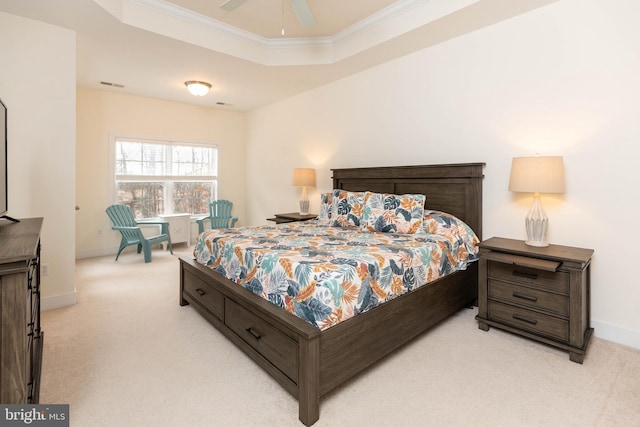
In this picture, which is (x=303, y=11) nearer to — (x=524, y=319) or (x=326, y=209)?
(x=326, y=209)

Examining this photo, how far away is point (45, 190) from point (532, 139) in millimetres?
4337

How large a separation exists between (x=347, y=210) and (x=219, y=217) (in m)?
3.28

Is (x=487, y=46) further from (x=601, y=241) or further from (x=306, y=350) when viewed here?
(x=306, y=350)

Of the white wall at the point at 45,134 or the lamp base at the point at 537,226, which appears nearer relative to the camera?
the lamp base at the point at 537,226

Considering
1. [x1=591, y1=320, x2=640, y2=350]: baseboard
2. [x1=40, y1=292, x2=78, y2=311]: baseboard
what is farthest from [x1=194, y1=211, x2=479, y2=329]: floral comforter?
[x1=40, y1=292, x2=78, y2=311]: baseboard

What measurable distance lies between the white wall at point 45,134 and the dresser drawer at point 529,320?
12.5 feet

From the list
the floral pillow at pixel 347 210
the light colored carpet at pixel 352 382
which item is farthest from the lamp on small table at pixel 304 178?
the light colored carpet at pixel 352 382

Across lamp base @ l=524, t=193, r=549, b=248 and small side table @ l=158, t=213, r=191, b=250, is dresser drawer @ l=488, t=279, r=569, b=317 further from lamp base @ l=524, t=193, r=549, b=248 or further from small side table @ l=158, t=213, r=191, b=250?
small side table @ l=158, t=213, r=191, b=250

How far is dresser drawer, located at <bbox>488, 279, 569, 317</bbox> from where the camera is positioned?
2246 millimetres

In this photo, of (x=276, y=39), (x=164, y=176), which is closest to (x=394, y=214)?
(x=276, y=39)

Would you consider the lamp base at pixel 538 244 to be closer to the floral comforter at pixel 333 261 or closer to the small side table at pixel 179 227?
the floral comforter at pixel 333 261

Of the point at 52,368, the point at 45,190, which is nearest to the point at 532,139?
the point at 52,368

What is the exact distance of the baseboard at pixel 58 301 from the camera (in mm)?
2967

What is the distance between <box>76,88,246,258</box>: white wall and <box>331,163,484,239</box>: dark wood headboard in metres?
3.64
